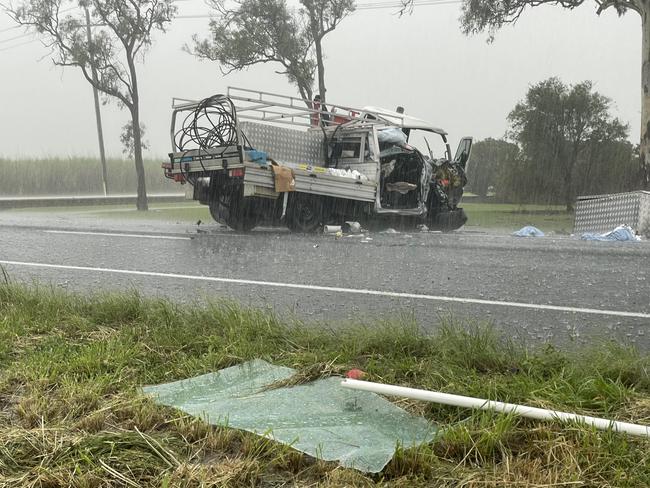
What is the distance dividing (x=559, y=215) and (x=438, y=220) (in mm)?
7402

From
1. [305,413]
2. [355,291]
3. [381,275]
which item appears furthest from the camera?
[381,275]

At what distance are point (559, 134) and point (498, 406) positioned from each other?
19.0 meters

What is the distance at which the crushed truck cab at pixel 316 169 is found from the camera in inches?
482

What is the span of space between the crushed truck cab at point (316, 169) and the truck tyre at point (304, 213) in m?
0.02

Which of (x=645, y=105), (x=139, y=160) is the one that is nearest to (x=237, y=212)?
(x=645, y=105)

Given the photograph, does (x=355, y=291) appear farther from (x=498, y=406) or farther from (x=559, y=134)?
(x=559, y=134)

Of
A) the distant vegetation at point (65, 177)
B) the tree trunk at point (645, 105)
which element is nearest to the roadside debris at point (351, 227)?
the tree trunk at point (645, 105)

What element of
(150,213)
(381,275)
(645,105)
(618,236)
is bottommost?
(150,213)

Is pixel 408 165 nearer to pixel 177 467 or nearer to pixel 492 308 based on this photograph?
pixel 492 308

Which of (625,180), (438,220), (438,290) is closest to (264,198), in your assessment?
(438,220)

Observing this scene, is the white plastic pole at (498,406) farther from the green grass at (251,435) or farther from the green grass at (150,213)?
the green grass at (150,213)

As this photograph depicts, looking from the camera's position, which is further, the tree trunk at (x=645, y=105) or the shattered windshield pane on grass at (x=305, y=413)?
the tree trunk at (x=645, y=105)

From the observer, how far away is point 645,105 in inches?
740

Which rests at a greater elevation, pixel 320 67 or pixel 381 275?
pixel 320 67
